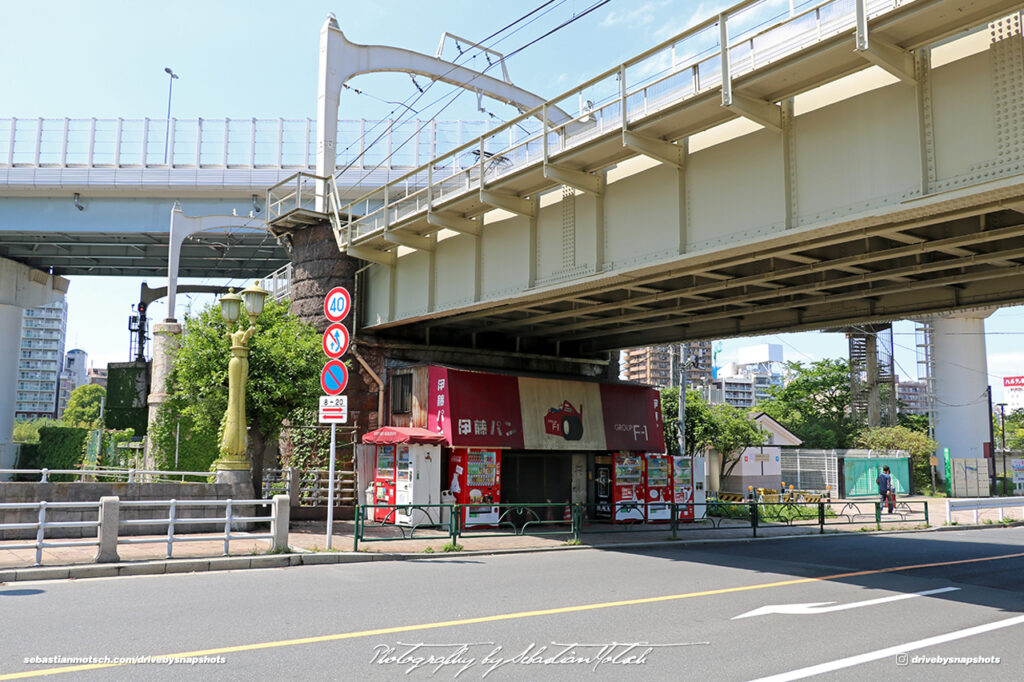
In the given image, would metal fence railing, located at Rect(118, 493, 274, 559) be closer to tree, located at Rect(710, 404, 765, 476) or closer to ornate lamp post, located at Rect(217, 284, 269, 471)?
ornate lamp post, located at Rect(217, 284, 269, 471)

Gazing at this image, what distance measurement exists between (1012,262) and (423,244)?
1400 centimetres

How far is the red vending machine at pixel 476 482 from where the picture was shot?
2228cm

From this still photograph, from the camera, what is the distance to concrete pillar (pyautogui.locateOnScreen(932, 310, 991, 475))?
52844 millimetres

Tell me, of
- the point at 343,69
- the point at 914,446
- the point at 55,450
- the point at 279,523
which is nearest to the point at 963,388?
the point at 914,446

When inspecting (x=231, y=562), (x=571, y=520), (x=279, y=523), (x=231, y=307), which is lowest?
(x=231, y=562)

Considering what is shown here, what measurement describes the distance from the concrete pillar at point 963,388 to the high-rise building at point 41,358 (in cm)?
19332

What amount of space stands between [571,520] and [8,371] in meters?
44.1

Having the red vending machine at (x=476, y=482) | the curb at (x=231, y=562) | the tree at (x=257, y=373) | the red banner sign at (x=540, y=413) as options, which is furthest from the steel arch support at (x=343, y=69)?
the curb at (x=231, y=562)

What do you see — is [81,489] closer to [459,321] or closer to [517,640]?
[459,321]

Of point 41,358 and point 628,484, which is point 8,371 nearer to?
point 628,484

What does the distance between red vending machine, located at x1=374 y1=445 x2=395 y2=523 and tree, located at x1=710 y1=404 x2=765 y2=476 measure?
22.4 m

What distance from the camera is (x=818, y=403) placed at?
6944cm

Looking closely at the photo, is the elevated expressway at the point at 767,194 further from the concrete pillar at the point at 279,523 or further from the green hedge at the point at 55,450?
the green hedge at the point at 55,450

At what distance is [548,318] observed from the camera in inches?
876
